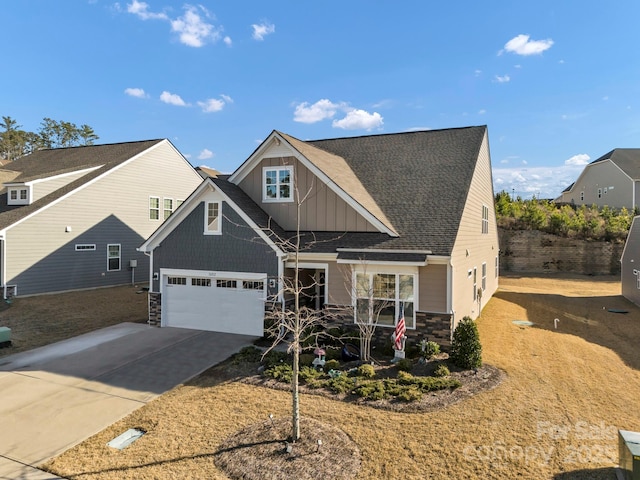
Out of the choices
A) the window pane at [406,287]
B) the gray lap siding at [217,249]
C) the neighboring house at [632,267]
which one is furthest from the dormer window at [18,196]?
the neighboring house at [632,267]

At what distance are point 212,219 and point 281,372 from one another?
21.6 ft

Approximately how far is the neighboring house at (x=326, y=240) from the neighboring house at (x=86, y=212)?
977 cm

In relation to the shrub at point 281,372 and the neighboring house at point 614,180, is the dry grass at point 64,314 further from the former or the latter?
the neighboring house at point 614,180

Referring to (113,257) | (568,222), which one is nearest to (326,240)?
(113,257)

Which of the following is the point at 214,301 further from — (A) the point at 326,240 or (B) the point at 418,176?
(B) the point at 418,176

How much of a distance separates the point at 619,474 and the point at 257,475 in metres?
5.21

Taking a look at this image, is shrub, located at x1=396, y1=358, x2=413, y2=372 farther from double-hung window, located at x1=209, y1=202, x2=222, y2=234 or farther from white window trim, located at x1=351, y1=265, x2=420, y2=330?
double-hung window, located at x1=209, y1=202, x2=222, y2=234

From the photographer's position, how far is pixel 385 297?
39.6 feet

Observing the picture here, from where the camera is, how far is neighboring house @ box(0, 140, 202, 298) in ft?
65.4

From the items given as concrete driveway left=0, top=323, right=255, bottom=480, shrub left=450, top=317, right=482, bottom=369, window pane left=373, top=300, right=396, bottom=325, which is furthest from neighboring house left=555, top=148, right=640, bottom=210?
concrete driveway left=0, top=323, right=255, bottom=480

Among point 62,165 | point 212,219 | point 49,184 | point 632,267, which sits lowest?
point 632,267

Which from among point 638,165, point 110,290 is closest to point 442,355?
point 110,290

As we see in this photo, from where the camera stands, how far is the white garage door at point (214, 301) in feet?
44.0

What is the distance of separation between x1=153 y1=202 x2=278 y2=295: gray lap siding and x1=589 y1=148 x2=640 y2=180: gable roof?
141 feet
